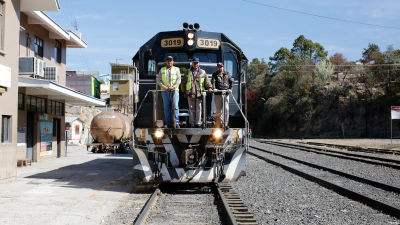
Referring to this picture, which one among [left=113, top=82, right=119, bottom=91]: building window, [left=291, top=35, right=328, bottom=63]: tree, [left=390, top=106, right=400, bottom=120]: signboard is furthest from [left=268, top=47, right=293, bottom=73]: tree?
[left=390, top=106, right=400, bottom=120]: signboard

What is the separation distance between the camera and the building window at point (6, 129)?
11.4m

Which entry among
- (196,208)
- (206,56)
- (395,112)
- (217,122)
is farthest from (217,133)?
(395,112)

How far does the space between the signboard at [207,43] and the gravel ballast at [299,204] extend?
3.55 m

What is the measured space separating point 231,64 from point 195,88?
167 cm

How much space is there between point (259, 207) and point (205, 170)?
179 cm

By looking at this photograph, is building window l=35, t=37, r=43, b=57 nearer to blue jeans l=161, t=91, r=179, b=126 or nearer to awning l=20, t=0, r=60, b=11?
awning l=20, t=0, r=60, b=11

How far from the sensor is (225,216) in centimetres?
674

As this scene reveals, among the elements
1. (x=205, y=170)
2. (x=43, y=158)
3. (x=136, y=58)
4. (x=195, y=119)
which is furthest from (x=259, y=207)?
(x=43, y=158)

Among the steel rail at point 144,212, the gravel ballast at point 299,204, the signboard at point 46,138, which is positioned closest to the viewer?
the steel rail at point 144,212

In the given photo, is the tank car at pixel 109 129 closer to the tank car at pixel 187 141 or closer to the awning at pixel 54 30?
the awning at pixel 54 30

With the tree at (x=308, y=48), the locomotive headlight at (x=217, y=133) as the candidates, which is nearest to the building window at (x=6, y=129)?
the locomotive headlight at (x=217, y=133)

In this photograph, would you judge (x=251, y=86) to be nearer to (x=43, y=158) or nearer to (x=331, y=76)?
(x=331, y=76)

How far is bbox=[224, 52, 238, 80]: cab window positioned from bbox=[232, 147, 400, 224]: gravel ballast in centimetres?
287

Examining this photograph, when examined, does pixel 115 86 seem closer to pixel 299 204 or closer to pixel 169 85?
pixel 169 85
